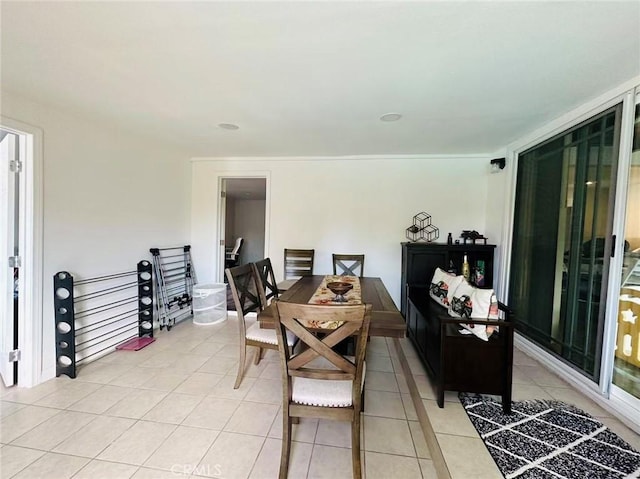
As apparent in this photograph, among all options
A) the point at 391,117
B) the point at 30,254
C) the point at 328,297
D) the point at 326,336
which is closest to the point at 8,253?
the point at 30,254

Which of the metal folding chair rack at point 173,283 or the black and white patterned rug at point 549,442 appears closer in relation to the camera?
the black and white patterned rug at point 549,442

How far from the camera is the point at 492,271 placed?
139 inches

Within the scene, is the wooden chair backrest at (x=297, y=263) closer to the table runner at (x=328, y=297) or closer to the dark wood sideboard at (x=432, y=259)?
the table runner at (x=328, y=297)

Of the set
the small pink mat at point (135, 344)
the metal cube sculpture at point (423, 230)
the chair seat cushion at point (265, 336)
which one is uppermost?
the metal cube sculpture at point (423, 230)

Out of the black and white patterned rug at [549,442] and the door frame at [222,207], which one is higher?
the door frame at [222,207]

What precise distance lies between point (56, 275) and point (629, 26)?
423 cm

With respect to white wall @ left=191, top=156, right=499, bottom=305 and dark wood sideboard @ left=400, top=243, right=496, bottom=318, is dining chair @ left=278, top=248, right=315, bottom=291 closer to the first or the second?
white wall @ left=191, top=156, right=499, bottom=305

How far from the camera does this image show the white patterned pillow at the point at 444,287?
7.54 feet

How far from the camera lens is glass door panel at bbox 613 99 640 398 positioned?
186 centimetres

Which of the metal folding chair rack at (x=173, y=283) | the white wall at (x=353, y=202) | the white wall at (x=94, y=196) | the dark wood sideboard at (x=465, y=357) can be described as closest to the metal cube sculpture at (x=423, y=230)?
the white wall at (x=353, y=202)

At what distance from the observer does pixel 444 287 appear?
2.51 meters

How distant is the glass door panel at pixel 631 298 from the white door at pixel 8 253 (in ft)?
15.2

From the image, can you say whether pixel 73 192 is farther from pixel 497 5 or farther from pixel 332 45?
pixel 497 5

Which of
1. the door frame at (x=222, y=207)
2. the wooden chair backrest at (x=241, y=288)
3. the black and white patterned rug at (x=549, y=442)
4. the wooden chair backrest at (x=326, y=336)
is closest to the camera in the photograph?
the wooden chair backrest at (x=326, y=336)
